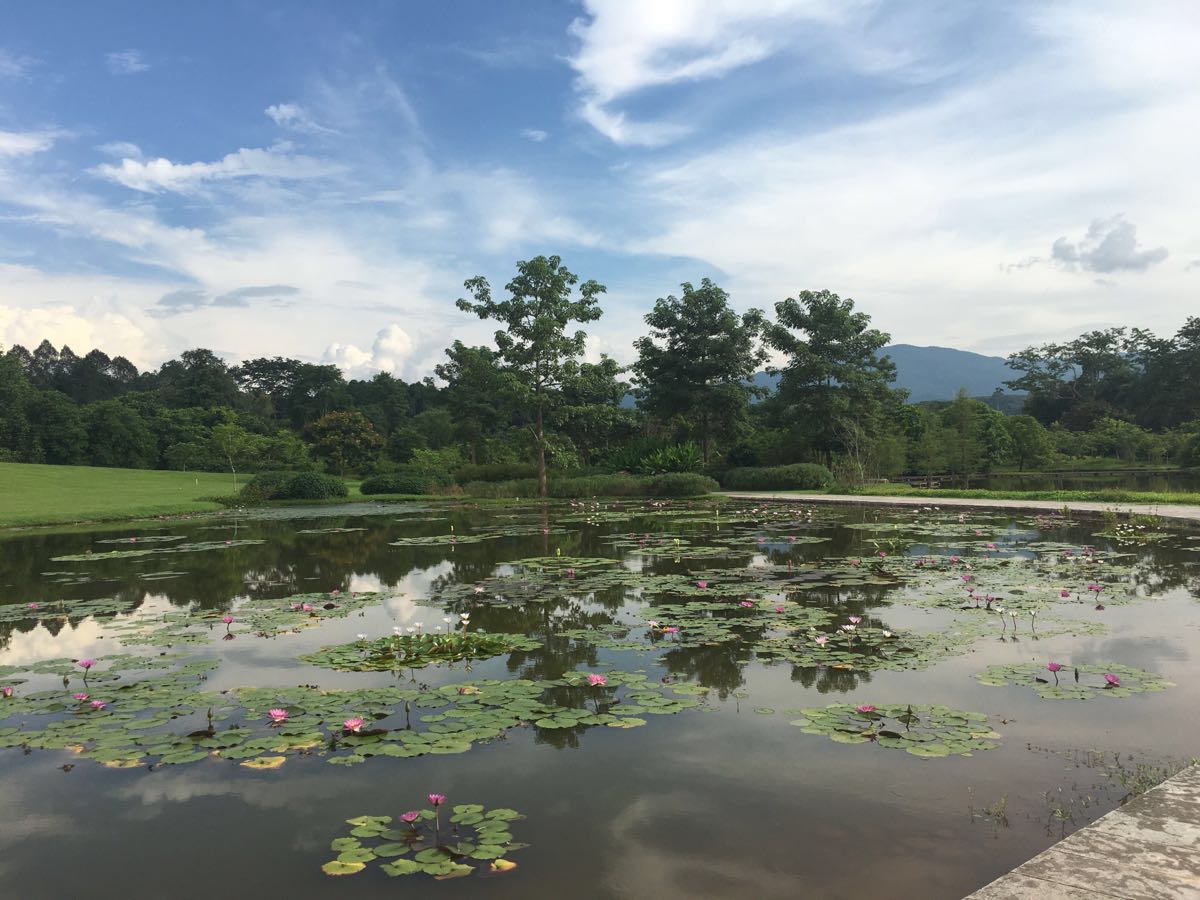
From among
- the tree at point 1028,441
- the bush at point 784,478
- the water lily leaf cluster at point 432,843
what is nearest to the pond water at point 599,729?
the water lily leaf cluster at point 432,843

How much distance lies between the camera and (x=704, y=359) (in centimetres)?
3005

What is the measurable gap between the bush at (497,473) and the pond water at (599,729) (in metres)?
21.0

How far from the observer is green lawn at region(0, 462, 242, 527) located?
19.5 meters

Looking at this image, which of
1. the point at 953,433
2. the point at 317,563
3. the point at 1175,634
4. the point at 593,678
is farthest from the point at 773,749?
the point at 953,433

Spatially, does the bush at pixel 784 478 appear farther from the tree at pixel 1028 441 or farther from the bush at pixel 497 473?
the tree at pixel 1028 441

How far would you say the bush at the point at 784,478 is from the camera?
974 inches

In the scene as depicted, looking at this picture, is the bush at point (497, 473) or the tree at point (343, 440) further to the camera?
the tree at point (343, 440)

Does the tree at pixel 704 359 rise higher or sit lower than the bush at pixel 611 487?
higher

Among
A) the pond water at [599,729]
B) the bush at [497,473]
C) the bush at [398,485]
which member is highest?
the bush at [497,473]

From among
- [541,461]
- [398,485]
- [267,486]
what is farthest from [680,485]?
[267,486]

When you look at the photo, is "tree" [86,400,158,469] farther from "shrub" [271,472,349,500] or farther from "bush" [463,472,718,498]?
"bush" [463,472,718,498]

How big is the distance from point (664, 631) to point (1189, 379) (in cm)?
5844

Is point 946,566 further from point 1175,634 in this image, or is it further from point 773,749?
point 773,749

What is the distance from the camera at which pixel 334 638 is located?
6.16 metres
